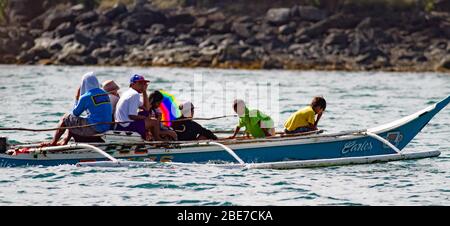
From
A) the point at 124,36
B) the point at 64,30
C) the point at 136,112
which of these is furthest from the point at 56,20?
the point at 136,112

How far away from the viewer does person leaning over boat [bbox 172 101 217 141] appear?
68.8 feet

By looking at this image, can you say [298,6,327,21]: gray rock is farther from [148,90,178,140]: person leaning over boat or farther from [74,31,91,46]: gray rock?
[148,90,178,140]: person leaning over boat

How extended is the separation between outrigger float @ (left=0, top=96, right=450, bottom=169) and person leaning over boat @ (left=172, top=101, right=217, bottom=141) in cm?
77

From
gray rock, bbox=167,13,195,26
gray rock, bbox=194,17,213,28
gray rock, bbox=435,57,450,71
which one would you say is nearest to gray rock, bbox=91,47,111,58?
gray rock, bbox=167,13,195,26

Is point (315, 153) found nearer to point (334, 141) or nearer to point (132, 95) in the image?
point (334, 141)

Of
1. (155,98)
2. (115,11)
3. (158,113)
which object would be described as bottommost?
(158,113)

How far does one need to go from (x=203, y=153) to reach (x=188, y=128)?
1.04m

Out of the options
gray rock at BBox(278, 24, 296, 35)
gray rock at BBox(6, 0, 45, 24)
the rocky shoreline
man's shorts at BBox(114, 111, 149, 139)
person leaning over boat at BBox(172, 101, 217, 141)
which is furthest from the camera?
gray rock at BBox(6, 0, 45, 24)

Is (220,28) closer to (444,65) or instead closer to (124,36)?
(124,36)

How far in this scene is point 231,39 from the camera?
64.9m

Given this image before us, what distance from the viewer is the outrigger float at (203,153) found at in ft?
65.3
